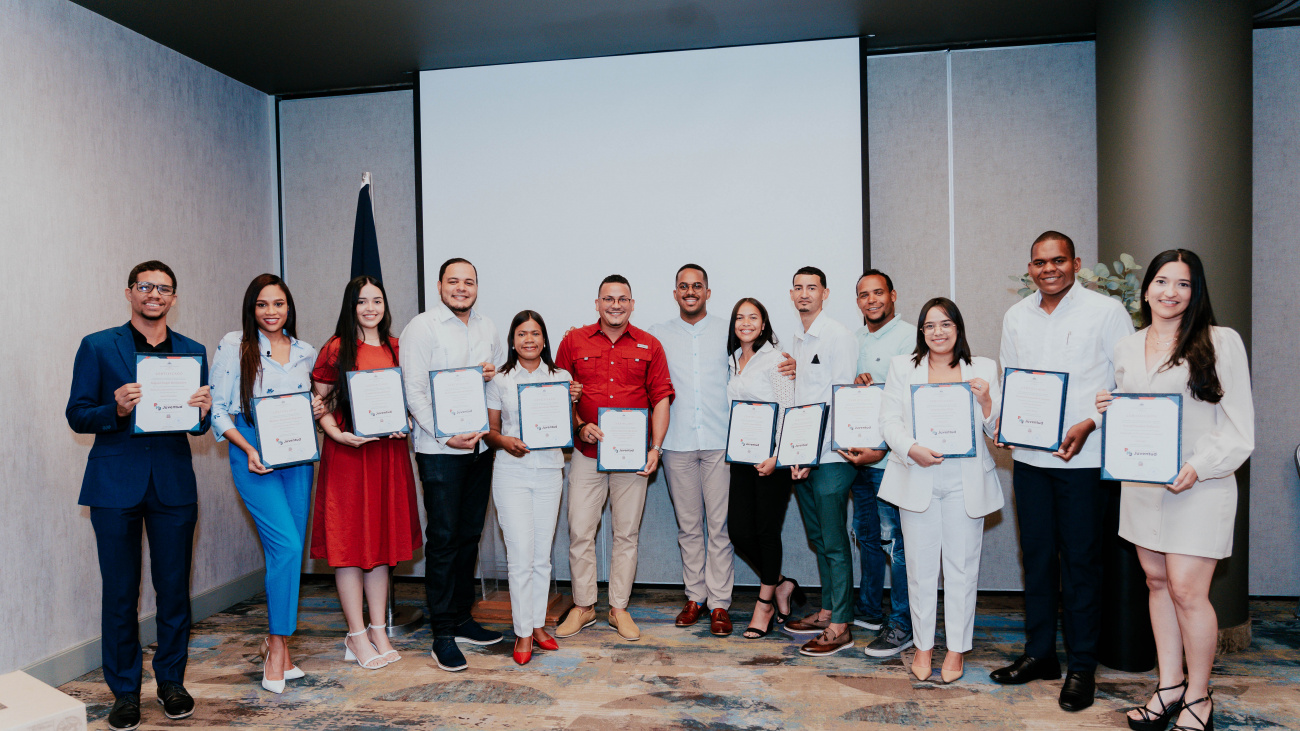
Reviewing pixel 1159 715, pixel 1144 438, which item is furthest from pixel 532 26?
pixel 1159 715

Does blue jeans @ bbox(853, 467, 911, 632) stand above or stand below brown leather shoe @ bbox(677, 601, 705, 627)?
above

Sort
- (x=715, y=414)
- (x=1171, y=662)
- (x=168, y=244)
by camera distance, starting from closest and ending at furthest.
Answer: (x=1171, y=662) → (x=715, y=414) → (x=168, y=244)

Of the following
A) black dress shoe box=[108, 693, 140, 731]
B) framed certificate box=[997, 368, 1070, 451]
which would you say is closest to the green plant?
framed certificate box=[997, 368, 1070, 451]

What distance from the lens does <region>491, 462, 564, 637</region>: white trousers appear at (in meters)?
3.54

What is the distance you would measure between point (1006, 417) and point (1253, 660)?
1.83m

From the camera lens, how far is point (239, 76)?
16.3 ft

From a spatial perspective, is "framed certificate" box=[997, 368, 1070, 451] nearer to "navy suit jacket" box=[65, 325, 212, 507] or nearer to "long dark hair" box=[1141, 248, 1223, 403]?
"long dark hair" box=[1141, 248, 1223, 403]

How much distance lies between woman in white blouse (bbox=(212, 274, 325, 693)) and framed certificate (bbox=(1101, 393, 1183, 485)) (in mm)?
3183

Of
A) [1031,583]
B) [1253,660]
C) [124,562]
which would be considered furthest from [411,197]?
[1253,660]

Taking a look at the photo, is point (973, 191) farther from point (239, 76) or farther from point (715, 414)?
point (239, 76)

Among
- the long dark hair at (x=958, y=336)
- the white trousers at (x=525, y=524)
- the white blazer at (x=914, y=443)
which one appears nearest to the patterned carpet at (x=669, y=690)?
the white trousers at (x=525, y=524)

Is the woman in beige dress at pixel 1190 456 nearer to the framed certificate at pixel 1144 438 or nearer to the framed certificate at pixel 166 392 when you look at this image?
the framed certificate at pixel 1144 438

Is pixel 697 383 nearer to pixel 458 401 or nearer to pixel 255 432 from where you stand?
pixel 458 401

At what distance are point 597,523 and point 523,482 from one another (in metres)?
0.58
